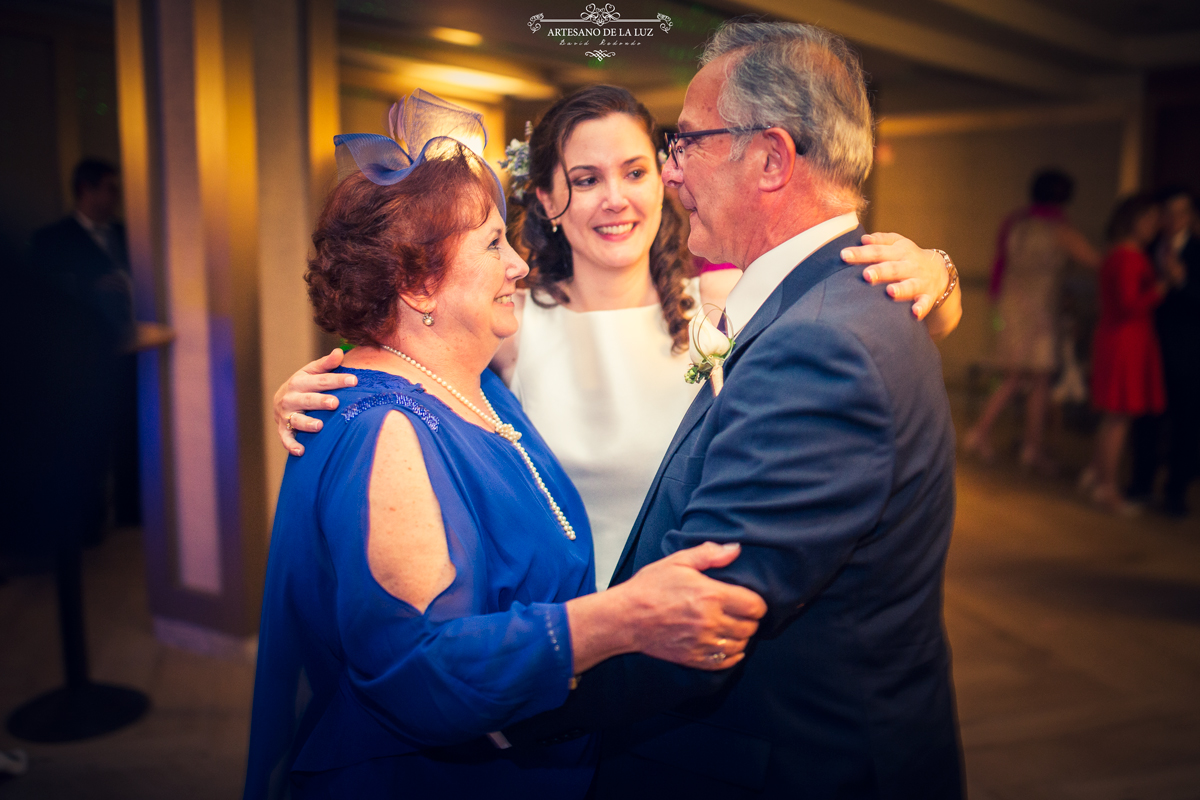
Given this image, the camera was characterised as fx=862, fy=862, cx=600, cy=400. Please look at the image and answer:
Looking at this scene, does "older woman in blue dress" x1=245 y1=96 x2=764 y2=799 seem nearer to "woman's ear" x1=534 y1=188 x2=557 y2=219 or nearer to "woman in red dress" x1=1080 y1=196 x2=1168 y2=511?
"woman's ear" x1=534 y1=188 x2=557 y2=219

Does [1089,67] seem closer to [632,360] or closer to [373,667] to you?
[632,360]

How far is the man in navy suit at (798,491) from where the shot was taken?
36.5 inches

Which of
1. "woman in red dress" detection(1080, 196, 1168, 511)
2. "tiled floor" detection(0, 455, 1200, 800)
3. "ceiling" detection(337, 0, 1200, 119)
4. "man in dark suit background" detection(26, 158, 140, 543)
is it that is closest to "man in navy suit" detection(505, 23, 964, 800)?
"ceiling" detection(337, 0, 1200, 119)

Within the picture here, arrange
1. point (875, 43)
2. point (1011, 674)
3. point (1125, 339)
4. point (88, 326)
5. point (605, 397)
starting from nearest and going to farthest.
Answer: point (605, 397)
point (88, 326)
point (1011, 674)
point (1125, 339)
point (875, 43)

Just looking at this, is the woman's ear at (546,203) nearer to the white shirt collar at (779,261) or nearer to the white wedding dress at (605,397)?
the white wedding dress at (605,397)

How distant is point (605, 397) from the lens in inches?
64.1

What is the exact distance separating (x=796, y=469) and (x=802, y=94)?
1.56 feet

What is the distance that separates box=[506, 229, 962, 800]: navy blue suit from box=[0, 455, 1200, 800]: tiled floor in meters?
1.71

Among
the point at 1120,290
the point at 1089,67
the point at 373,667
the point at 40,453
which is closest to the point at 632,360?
the point at 373,667

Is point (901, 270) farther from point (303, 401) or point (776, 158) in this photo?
point (303, 401)

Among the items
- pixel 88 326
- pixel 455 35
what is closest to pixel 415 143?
pixel 455 35

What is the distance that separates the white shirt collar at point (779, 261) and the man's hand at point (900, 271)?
0.04 m

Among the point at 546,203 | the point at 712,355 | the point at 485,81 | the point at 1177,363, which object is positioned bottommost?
the point at 1177,363

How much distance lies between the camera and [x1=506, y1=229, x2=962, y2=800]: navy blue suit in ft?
3.03
